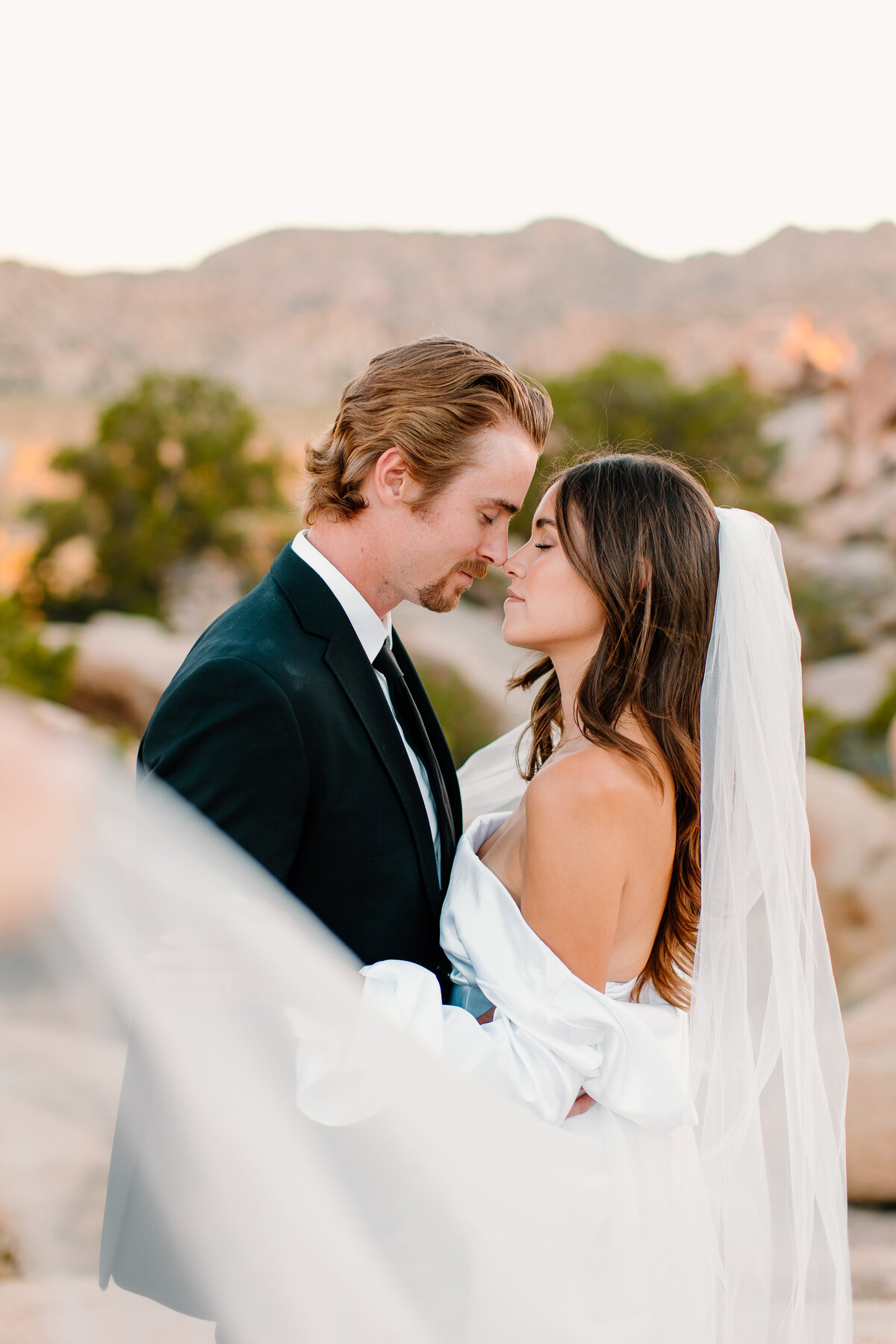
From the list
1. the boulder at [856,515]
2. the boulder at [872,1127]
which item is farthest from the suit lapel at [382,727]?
the boulder at [856,515]

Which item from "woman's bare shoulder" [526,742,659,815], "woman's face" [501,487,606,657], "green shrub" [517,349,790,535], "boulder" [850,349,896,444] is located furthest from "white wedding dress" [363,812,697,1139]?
"boulder" [850,349,896,444]

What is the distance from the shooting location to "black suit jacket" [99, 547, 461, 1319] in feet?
6.17

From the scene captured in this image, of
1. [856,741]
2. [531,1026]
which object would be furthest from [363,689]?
[856,741]

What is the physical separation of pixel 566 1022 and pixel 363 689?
84 centimetres

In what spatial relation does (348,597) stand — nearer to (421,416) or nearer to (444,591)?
(444,591)

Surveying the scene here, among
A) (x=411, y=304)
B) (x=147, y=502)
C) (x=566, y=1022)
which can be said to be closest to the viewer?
(x=566, y=1022)

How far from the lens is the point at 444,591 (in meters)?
2.66

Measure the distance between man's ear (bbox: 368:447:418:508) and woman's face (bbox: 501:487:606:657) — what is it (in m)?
0.33

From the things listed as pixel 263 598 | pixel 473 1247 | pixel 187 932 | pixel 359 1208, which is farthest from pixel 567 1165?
pixel 263 598

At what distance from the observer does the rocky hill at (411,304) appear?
2217 inches

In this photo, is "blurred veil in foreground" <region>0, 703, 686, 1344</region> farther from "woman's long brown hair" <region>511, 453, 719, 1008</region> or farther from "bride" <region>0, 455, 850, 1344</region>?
"woman's long brown hair" <region>511, 453, 719, 1008</region>

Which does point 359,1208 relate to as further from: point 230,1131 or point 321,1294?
point 230,1131

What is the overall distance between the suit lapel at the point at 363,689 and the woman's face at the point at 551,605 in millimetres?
372

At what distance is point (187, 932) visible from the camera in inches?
72.6
